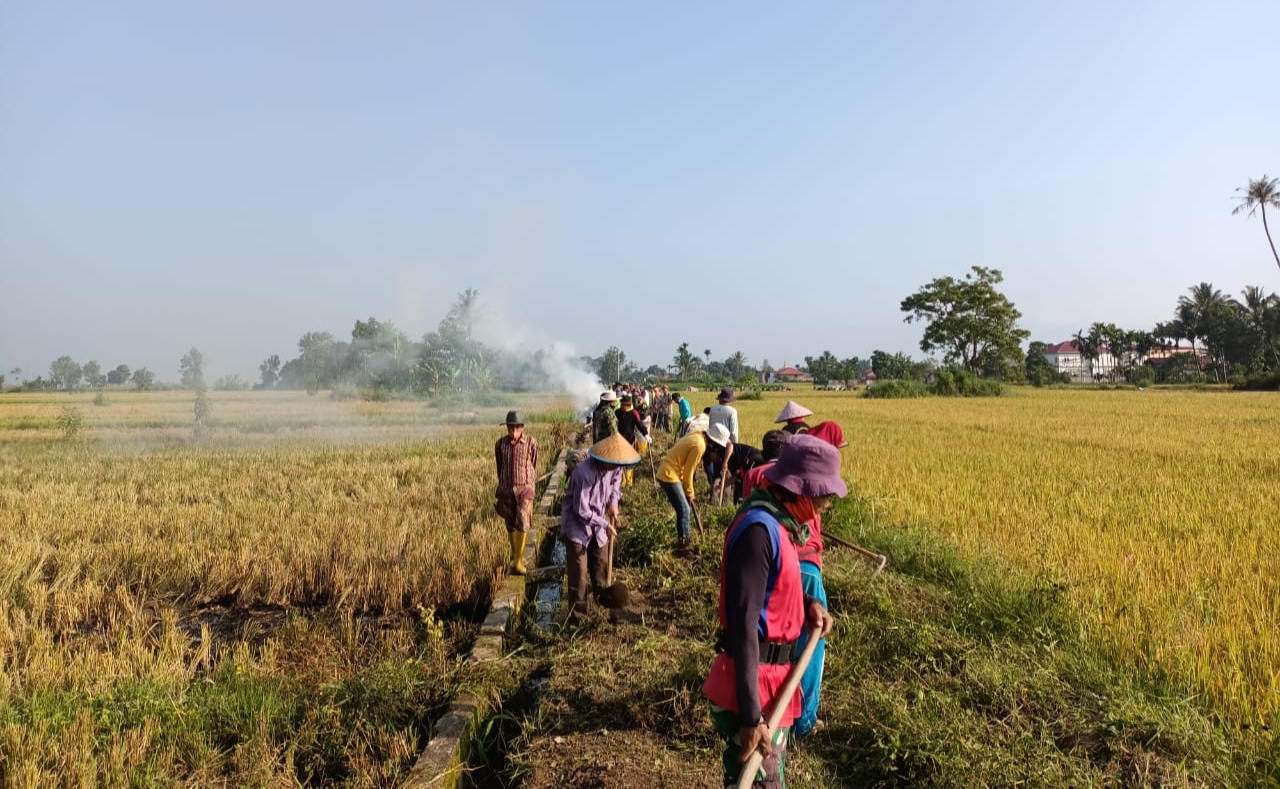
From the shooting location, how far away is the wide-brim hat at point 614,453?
16.0ft

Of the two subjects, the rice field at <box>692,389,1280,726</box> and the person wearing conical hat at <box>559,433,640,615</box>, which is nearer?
the rice field at <box>692,389,1280,726</box>

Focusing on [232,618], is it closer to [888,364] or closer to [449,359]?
[449,359]

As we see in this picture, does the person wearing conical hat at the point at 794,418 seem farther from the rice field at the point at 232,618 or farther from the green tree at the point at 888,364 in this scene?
the green tree at the point at 888,364

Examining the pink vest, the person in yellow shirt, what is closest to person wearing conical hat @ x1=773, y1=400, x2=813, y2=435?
the person in yellow shirt

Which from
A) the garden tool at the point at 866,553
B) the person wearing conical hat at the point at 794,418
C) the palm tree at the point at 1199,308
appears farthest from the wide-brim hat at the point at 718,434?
the palm tree at the point at 1199,308

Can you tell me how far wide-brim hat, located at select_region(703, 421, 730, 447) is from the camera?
24.8ft

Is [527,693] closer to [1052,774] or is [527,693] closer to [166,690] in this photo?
[166,690]

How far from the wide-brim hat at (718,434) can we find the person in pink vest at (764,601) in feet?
17.1

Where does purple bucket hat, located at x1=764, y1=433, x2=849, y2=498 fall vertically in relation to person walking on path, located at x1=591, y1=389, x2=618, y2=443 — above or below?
above

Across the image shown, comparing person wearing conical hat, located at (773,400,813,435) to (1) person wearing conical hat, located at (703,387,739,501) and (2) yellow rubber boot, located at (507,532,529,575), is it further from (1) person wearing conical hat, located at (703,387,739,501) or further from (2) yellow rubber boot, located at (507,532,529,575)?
(2) yellow rubber boot, located at (507,532,529,575)

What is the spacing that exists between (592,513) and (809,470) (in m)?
3.13

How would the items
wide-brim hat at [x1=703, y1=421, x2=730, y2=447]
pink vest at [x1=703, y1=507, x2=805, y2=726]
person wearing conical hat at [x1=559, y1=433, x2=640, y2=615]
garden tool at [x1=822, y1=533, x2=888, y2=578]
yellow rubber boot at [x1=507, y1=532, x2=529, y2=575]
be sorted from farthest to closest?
wide-brim hat at [x1=703, y1=421, x2=730, y2=447] < yellow rubber boot at [x1=507, y1=532, x2=529, y2=575] < person wearing conical hat at [x1=559, y1=433, x2=640, y2=615] < garden tool at [x1=822, y1=533, x2=888, y2=578] < pink vest at [x1=703, y1=507, x2=805, y2=726]

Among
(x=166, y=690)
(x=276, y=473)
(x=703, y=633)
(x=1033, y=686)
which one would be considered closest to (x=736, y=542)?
(x=1033, y=686)

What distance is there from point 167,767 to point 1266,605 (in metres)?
6.53
